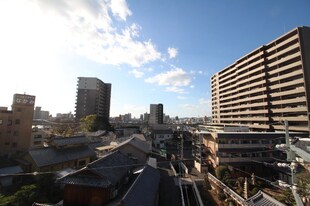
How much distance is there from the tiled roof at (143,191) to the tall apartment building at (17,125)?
3301 cm

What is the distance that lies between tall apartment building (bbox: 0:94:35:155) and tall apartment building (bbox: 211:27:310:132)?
171 feet

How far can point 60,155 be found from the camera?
2988 centimetres

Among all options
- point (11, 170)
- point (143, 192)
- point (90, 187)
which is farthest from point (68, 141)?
point (143, 192)

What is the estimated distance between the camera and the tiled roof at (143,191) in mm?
14366

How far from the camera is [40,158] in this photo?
27188 millimetres

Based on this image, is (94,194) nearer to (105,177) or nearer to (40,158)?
(105,177)

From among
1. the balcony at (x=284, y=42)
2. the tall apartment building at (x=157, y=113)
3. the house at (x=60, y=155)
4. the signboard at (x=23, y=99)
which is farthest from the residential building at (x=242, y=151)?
the tall apartment building at (x=157, y=113)

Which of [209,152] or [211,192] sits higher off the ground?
[209,152]

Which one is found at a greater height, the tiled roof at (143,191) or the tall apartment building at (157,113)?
the tall apartment building at (157,113)

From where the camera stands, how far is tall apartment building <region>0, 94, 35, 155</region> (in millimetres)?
38438

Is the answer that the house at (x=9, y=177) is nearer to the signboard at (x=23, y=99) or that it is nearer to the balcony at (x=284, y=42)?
the signboard at (x=23, y=99)

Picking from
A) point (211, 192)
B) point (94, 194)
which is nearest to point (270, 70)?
point (211, 192)

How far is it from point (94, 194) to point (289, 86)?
50.7 metres

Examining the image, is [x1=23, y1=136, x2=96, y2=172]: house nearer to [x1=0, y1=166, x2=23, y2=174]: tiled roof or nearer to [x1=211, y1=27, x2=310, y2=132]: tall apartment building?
[x1=0, y1=166, x2=23, y2=174]: tiled roof
